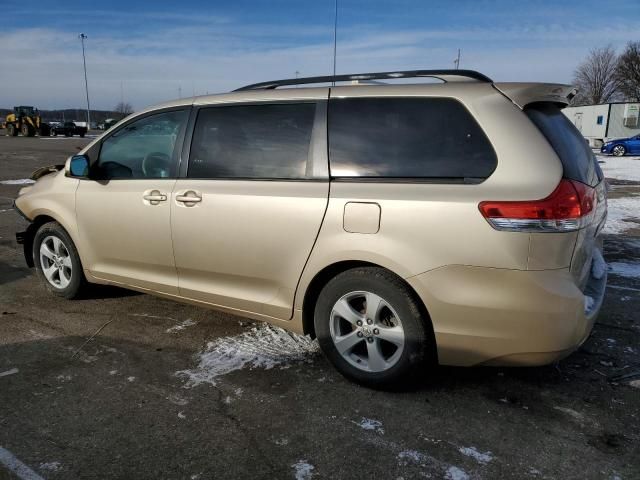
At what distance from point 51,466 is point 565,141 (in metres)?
3.09

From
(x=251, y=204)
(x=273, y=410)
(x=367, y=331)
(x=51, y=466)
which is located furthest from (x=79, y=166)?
(x=367, y=331)

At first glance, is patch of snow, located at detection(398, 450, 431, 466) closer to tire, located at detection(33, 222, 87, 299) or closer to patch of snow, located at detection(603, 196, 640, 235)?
tire, located at detection(33, 222, 87, 299)

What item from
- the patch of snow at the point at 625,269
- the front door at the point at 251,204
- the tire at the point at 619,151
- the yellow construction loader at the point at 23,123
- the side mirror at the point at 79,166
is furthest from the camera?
the yellow construction loader at the point at 23,123

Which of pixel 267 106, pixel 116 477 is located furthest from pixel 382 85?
pixel 116 477

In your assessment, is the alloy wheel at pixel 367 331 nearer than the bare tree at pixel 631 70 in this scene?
Yes

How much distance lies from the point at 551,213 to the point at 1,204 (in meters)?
9.95

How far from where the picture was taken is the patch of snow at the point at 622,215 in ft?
25.5

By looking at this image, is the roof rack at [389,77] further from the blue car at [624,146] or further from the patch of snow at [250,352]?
the blue car at [624,146]

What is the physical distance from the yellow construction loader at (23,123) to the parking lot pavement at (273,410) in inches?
1716

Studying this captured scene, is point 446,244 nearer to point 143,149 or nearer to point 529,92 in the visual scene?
point 529,92

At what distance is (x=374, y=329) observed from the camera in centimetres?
302

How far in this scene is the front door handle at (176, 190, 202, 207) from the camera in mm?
3541

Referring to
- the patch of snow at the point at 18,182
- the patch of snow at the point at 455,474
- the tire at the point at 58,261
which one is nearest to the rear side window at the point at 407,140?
the patch of snow at the point at 455,474

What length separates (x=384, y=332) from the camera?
118 inches
